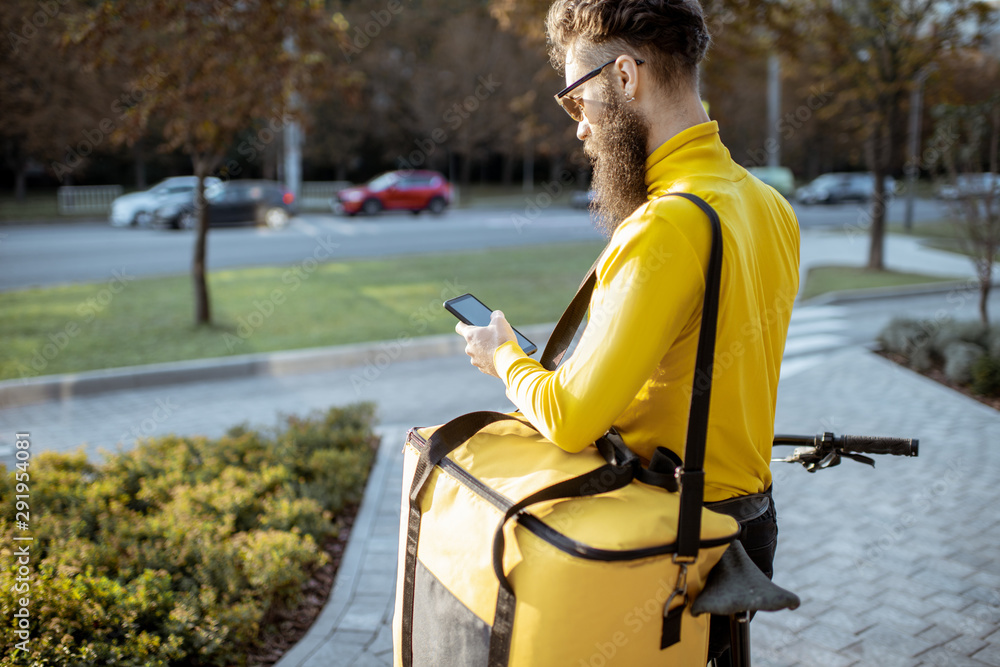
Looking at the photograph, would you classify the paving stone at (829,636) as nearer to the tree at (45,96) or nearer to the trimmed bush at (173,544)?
the trimmed bush at (173,544)

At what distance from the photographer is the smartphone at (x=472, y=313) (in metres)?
1.83

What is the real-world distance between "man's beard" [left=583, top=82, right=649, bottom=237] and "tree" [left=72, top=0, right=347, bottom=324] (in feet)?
23.6

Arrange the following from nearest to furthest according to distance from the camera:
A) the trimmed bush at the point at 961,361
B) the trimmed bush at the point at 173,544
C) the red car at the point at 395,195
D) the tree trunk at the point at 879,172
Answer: the trimmed bush at the point at 173,544 → the trimmed bush at the point at 961,361 → the tree trunk at the point at 879,172 → the red car at the point at 395,195

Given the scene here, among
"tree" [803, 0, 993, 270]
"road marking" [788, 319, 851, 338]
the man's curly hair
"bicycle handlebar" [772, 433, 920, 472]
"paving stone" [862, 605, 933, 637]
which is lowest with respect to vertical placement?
"paving stone" [862, 605, 933, 637]

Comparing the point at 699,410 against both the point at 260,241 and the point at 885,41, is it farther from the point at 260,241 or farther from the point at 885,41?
the point at 260,241

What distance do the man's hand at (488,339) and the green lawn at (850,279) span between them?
11427 millimetres

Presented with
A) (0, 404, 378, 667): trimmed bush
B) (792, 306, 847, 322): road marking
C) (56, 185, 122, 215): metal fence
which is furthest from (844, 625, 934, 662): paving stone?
(56, 185, 122, 215): metal fence

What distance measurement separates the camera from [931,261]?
16781 mm

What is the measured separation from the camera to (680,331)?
1.50 metres

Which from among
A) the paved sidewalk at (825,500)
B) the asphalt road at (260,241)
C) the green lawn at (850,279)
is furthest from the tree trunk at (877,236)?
the paved sidewalk at (825,500)

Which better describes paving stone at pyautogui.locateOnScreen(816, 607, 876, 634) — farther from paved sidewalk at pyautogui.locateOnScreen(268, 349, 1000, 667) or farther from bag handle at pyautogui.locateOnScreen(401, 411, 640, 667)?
bag handle at pyautogui.locateOnScreen(401, 411, 640, 667)

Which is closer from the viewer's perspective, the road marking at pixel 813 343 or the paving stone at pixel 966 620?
the paving stone at pixel 966 620

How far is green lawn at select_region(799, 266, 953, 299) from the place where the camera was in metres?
12.8

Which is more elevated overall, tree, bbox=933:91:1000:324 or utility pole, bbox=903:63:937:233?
utility pole, bbox=903:63:937:233
